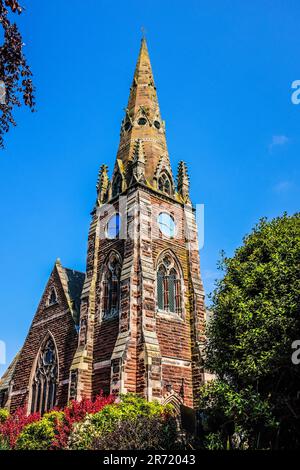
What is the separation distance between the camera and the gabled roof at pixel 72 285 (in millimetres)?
26156

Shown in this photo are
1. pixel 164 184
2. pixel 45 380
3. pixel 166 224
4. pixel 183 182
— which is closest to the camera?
pixel 45 380

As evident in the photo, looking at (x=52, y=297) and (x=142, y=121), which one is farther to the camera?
(x=142, y=121)

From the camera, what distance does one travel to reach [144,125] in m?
30.1

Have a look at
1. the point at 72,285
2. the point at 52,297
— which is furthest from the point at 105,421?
the point at 52,297

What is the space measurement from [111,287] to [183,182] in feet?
29.8

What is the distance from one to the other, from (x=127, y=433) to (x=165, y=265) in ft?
41.9

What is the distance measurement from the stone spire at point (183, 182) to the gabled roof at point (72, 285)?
943cm

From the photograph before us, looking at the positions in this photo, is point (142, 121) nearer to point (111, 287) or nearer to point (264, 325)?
point (111, 287)

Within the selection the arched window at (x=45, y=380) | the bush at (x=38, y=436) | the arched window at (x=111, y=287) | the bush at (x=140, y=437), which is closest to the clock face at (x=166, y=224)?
the arched window at (x=111, y=287)

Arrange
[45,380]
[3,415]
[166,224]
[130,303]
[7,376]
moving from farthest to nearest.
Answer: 1. [7,376]
2. [166,224]
3. [45,380]
4. [3,415]
5. [130,303]

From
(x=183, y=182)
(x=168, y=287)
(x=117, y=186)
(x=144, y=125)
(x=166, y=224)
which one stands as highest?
(x=144, y=125)

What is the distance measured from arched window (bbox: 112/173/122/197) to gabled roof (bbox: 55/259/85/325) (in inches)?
257

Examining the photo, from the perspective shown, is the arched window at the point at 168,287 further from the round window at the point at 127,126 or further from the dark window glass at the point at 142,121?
the round window at the point at 127,126
